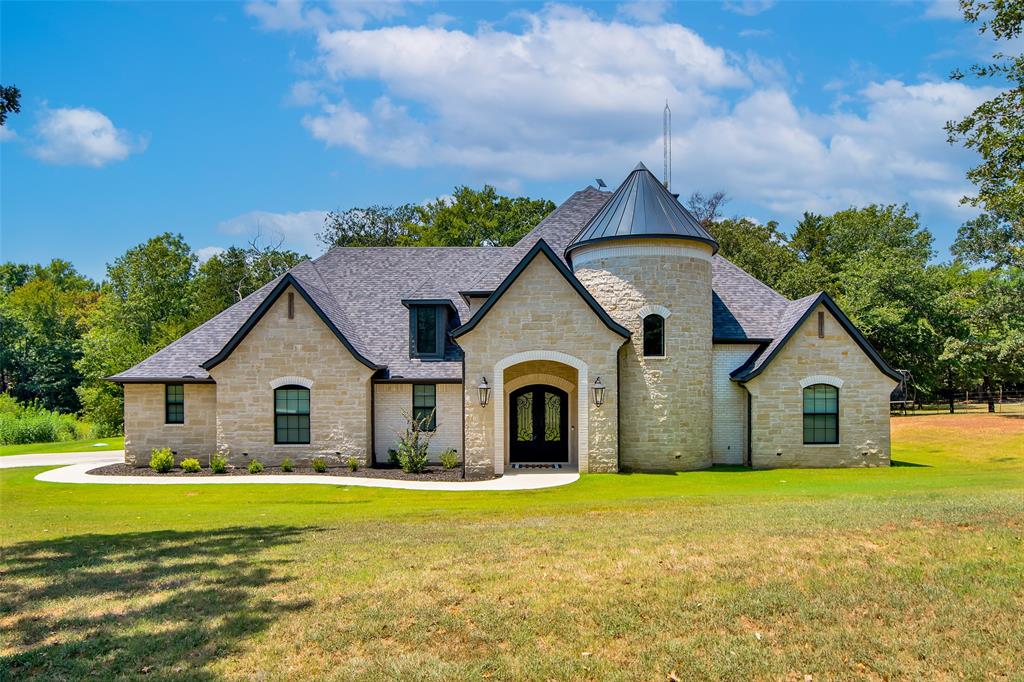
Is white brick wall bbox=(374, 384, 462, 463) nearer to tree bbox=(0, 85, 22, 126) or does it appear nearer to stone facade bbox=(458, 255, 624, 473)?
stone facade bbox=(458, 255, 624, 473)

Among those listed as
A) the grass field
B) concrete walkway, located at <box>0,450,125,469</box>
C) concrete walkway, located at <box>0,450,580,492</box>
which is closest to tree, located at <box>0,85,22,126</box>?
the grass field

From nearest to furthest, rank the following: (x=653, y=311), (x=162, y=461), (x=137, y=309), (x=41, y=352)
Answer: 1. (x=653, y=311)
2. (x=162, y=461)
3. (x=137, y=309)
4. (x=41, y=352)

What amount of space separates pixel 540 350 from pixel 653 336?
3.66 metres

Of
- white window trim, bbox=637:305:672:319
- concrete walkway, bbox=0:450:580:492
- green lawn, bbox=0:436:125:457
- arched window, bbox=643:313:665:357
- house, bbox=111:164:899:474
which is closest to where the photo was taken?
concrete walkway, bbox=0:450:580:492

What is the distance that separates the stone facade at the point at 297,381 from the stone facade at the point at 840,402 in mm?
12853

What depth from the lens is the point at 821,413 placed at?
22906 mm

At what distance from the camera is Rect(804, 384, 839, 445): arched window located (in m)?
22.9

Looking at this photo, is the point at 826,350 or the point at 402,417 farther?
the point at 402,417

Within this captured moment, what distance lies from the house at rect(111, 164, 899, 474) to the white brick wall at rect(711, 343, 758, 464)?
0.05m

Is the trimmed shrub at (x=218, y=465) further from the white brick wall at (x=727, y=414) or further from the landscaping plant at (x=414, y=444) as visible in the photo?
the white brick wall at (x=727, y=414)

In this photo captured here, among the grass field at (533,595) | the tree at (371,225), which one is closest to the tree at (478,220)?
the tree at (371,225)

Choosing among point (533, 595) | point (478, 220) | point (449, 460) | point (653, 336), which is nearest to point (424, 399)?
point (449, 460)

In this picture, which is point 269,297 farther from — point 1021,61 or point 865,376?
point 1021,61

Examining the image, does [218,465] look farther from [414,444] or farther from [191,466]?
[414,444]
